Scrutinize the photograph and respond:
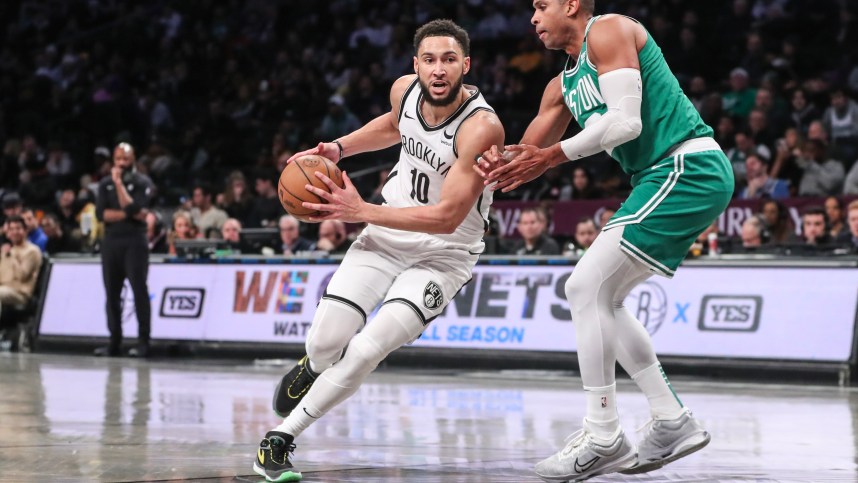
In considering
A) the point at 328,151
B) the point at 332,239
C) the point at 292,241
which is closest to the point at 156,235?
the point at 292,241

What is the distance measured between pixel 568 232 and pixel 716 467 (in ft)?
28.9

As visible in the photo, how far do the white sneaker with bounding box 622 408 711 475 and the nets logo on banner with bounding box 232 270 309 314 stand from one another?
27.2ft

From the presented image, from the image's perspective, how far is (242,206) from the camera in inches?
673

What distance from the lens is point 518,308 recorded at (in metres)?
12.6

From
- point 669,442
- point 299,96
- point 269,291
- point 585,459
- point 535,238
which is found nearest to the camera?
point 585,459

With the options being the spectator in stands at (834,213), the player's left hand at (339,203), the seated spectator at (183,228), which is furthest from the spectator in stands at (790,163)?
the player's left hand at (339,203)

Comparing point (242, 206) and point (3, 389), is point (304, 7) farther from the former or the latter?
point (3, 389)

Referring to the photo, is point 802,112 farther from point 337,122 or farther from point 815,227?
point 337,122

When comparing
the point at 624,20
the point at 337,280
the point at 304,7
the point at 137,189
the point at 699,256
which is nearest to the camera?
the point at 624,20

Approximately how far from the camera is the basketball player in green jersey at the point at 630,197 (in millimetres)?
5496

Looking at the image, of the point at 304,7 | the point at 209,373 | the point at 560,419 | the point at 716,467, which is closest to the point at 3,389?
the point at 209,373

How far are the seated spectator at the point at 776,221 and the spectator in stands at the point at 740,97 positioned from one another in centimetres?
375

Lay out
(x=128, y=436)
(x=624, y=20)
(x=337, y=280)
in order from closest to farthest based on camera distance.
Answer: (x=624, y=20), (x=337, y=280), (x=128, y=436)

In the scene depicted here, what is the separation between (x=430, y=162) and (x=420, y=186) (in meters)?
0.16
